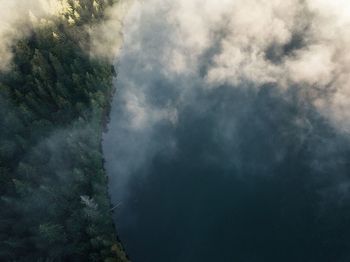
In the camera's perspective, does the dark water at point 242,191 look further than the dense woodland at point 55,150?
Yes

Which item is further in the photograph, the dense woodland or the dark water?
the dark water

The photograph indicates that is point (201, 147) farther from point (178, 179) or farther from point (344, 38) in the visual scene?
point (344, 38)

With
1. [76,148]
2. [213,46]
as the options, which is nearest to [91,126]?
[76,148]

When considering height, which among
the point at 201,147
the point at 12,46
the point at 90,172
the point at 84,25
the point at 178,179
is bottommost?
the point at 90,172
